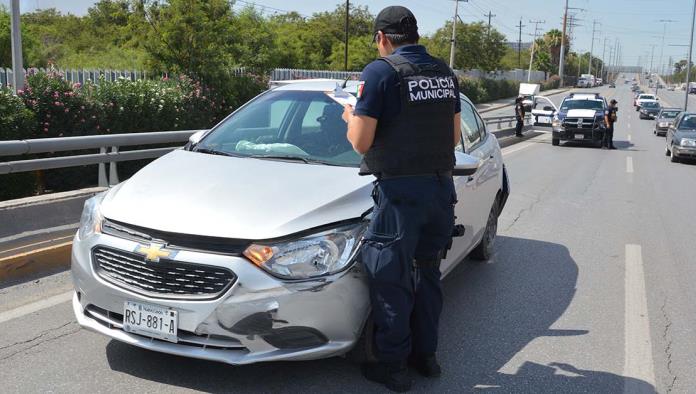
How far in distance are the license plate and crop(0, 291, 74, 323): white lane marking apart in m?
1.55

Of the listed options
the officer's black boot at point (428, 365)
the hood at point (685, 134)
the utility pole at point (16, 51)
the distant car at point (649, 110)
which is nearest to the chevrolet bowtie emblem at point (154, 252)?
the officer's black boot at point (428, 365)

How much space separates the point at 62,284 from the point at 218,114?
8404mm

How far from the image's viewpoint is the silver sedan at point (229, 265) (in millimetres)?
3312

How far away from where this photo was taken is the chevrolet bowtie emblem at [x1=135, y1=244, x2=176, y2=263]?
3.35m

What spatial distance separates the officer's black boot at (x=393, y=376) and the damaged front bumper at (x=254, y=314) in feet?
0.92

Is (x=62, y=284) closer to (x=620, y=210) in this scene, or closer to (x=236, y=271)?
(x=236, y=271)

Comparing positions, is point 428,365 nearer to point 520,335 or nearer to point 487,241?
point 520,335

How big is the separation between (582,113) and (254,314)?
23.1 meters

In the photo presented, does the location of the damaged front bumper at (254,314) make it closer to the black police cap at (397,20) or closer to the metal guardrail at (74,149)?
the black police cap at (397,20)

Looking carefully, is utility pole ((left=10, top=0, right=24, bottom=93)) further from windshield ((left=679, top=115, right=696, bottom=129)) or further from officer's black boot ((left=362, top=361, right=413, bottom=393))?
windshield ((left=679, top=115, right=696, bottom=129))

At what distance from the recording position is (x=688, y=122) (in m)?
21.1

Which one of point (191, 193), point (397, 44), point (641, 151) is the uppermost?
point (397, 44)

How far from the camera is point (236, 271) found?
3.28 m

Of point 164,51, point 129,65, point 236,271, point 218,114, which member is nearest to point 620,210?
point 218,114
